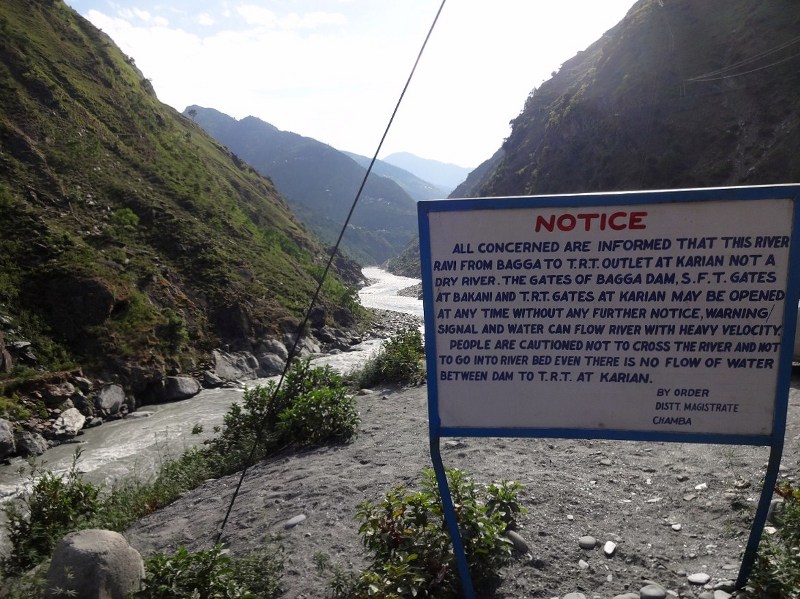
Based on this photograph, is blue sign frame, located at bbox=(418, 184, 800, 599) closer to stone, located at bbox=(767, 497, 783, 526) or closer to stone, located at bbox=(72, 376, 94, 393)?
stone, located at bbox=(767, 497, 783, 526)

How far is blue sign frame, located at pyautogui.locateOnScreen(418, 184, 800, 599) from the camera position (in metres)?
3.08

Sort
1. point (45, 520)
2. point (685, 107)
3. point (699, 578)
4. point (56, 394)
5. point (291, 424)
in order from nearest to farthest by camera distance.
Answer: point (699, 578)
point (45, 520)
point (291, 424)
point (56, 394)
point (685, 107)

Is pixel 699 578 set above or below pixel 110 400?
above

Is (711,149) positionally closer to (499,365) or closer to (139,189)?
(139,189)

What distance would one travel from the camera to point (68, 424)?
1542 cm

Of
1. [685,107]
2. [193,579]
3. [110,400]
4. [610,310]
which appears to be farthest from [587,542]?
[685,107]

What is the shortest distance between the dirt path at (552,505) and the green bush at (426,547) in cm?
35

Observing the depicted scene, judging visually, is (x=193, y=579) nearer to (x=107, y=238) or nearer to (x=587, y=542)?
(x=587, y=542)

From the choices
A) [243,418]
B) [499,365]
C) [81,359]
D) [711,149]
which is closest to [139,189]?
[81,359]

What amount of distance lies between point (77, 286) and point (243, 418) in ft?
52.7

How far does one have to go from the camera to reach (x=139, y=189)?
3312 cm

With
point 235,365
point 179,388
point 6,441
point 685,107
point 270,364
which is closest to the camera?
point 6,441

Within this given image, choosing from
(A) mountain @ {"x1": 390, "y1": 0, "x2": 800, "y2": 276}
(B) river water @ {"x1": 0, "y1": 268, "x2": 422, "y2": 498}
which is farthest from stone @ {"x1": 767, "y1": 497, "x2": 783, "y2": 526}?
(A) mountain @ {"x1": 390, "y1": 0, "x2": 800, "y2": 276}

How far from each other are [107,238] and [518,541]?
88.3 ft
